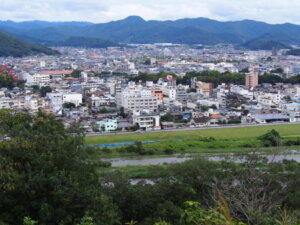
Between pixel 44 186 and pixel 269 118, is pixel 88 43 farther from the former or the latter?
pixel 44 186

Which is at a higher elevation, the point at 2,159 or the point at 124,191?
the point at 2,159

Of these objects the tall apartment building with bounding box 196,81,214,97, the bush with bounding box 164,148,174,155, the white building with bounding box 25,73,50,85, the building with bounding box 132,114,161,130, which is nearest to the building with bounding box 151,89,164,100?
the tall apartment building with bounding box 196,81,214,97

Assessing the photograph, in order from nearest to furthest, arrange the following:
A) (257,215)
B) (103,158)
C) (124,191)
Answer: (257,215)
(124,191)
(103,158)

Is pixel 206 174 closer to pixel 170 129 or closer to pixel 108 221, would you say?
pixel 108 221

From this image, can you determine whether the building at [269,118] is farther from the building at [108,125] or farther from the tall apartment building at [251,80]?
the tall apartment building at [251,80]

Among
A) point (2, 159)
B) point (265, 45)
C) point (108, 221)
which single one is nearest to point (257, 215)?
point (108, 221)

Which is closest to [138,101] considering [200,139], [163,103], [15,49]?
[163,103]

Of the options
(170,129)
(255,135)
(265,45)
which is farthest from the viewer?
(265,45)
